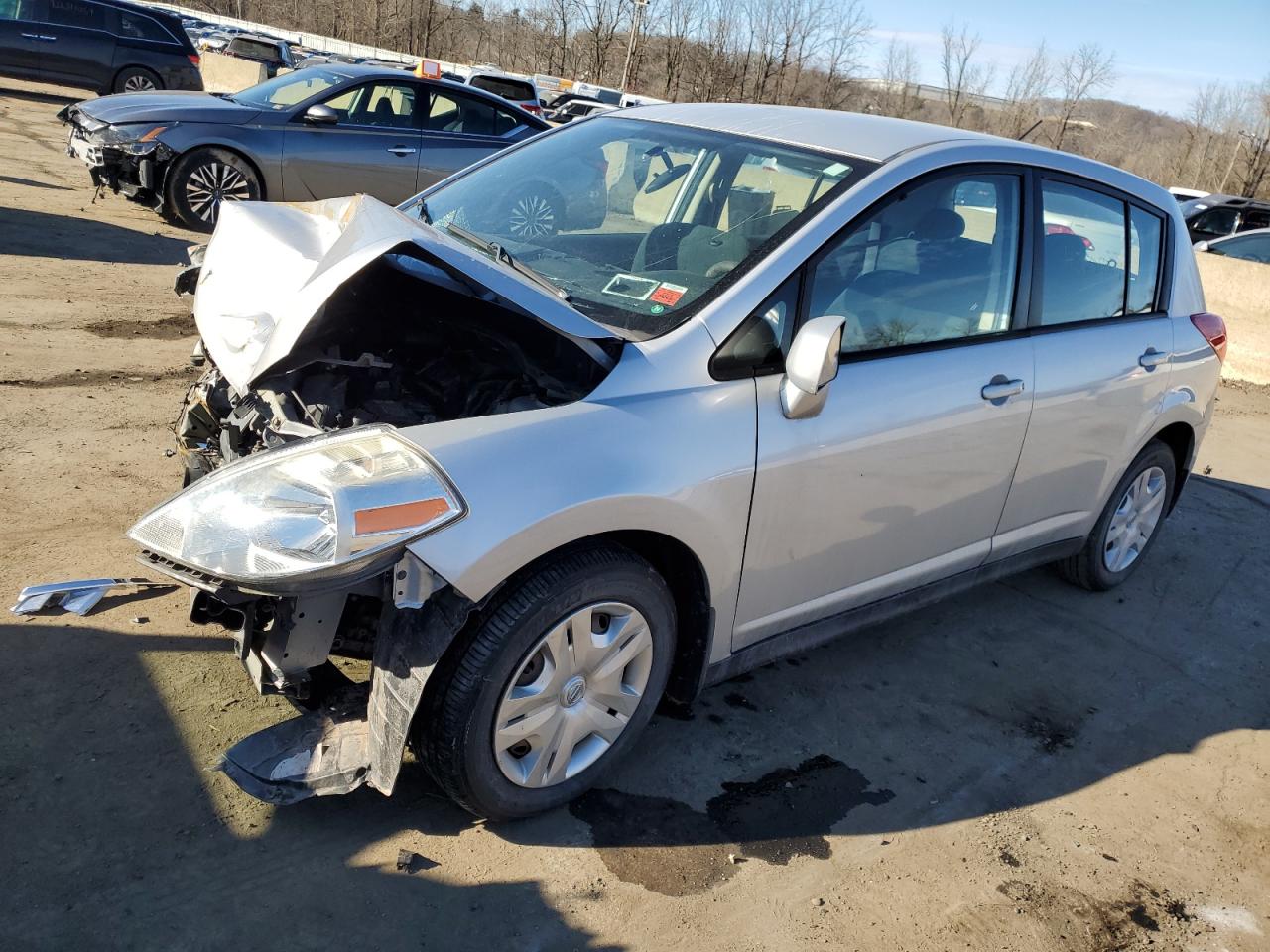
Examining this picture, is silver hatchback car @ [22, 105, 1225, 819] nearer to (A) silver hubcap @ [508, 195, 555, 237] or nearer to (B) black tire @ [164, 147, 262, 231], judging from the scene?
(A) silver hubcap @ [508, 195, 555, 237]

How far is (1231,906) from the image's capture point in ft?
10.4

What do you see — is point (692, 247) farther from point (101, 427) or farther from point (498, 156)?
point (101, 427)

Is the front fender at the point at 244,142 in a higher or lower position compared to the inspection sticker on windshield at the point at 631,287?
lower

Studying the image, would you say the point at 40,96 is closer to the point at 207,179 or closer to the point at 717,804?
the point at 207,179

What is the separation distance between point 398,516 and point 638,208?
1.72 metres

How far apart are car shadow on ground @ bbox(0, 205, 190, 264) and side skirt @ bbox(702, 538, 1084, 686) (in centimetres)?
723

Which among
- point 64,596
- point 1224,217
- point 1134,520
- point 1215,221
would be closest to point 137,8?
point 64,596

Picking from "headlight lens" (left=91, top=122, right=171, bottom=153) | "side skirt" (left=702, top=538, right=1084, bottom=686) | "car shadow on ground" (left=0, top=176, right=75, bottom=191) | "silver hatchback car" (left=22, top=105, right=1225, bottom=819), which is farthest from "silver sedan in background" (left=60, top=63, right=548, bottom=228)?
"side skirt" (left=702, top=538, right=1084, bottom=686)

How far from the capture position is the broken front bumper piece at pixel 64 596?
3477mm

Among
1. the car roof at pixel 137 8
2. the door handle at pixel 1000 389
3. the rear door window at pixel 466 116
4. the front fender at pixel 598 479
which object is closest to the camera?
the front fender at pixel 598 479

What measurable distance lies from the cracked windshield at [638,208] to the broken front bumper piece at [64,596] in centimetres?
172

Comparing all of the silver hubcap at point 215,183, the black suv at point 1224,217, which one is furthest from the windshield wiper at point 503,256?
the black suv at point 1224,217

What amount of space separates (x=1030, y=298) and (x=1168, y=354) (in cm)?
107

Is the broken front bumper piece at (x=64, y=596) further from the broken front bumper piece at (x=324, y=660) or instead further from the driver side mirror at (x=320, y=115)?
the driver side mirror at (x=320, y=115)
